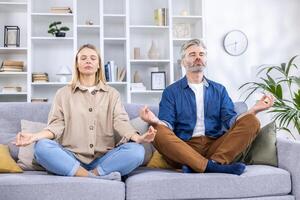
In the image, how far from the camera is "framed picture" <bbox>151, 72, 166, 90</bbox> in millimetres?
4609

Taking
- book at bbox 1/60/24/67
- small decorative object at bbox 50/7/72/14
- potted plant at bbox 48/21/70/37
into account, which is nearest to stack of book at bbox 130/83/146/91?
potted plant at bbox 48/21/70/37

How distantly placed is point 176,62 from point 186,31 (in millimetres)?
431

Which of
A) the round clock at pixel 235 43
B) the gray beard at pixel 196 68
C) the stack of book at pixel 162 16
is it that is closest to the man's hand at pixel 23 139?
the gray beard at pixel 196 68

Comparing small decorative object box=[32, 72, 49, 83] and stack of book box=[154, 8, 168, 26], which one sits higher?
stack of book box=[154, 8, 168, 26]

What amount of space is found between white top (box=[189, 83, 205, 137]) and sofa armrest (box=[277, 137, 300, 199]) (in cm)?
49

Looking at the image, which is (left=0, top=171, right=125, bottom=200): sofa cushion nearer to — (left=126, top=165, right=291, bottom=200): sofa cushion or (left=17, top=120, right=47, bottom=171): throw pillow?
(left=126, top=165, right=291, bottom=200): sofa cushion

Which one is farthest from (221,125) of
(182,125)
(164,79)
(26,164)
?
(164,79)

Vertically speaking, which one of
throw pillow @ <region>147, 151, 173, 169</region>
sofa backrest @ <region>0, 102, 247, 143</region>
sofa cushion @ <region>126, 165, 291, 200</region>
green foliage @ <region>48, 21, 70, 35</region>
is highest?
green foliage @ <region>48, 21, 70, 35</region>

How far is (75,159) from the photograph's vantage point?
2051mm

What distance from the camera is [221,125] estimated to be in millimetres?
2502

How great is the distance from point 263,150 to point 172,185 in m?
0.71

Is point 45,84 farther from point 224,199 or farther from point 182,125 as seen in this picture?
point 224,199

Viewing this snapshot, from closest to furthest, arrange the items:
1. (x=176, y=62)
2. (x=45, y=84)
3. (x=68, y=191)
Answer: (x=68, y=191) < (x=45, y=84) < (x=176, y=62)

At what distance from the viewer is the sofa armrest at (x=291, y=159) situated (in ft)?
6.71
